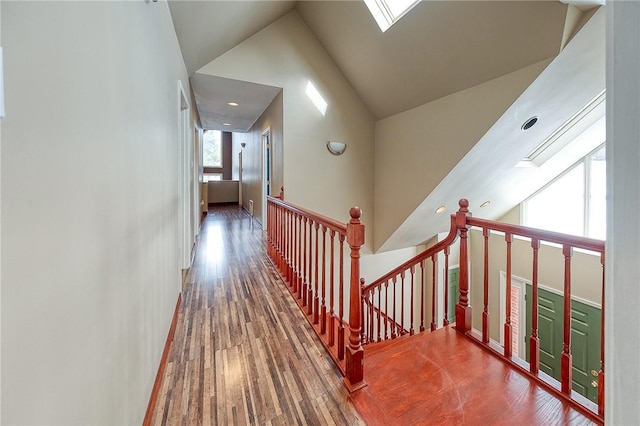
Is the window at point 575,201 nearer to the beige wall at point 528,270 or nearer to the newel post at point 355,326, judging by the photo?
the beige wall at point 528,270

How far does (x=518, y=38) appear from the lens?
233cm

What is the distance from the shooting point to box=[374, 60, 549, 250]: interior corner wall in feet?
8.97

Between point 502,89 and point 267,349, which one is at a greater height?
point 502,89

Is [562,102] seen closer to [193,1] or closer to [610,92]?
[610,92]

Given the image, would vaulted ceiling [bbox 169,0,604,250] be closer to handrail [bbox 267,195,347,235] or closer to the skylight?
the skylight

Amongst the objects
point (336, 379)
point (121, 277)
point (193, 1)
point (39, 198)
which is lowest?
point (336, 379)

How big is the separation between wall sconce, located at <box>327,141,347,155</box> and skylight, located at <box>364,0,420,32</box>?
1694mm

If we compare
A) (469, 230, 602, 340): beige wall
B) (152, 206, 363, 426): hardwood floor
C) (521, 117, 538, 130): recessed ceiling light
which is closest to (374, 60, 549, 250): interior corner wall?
(521, 117, 538, 130): recessed ceiling light

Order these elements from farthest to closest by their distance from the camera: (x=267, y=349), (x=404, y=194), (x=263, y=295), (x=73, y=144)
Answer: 1. (x=404, y=194)
2. (x=263, y=295)
3. (x=267, y=349)
4. (x=73, y=144)

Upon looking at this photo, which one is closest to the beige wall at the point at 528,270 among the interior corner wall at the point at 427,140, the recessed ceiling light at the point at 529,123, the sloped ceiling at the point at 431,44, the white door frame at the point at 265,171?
the interior corner wall at the point at 427,140

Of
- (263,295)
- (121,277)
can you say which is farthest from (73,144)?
(263,295)

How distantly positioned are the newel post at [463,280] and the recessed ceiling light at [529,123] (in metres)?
1.83

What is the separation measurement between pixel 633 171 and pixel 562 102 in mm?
3510

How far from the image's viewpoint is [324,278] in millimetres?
2070
